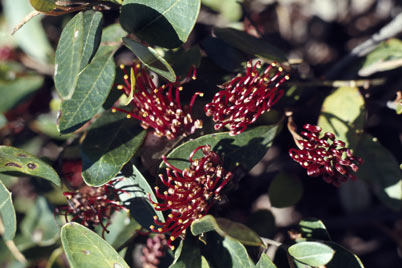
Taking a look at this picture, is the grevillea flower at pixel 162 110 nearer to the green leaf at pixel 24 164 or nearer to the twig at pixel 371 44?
the green leaf at pixel 24 164

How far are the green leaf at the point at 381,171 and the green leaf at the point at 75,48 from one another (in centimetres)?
79

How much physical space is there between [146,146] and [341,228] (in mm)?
910

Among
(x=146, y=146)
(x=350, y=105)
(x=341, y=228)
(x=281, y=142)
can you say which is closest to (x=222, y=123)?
(x=146, y=146)

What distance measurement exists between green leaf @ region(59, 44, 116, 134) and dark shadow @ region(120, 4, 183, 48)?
12cm

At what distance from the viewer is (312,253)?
3.09 ft

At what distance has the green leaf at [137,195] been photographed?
1056 mm

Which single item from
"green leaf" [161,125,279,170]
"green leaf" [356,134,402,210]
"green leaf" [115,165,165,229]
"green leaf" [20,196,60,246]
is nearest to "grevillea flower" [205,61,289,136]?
"green leaf" [161,125,279,170]

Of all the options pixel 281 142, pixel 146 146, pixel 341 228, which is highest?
pixel 146 146

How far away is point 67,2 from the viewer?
955mm

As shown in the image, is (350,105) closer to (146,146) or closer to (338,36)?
(146,146)

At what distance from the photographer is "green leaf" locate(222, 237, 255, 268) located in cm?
100

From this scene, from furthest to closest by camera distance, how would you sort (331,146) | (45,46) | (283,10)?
(283,10), (45,46), (331,146)

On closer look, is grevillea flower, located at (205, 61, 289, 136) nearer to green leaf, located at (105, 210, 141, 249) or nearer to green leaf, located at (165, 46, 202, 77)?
green leaf, located at (165, 46, 202, 77)

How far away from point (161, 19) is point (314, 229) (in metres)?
0.64
